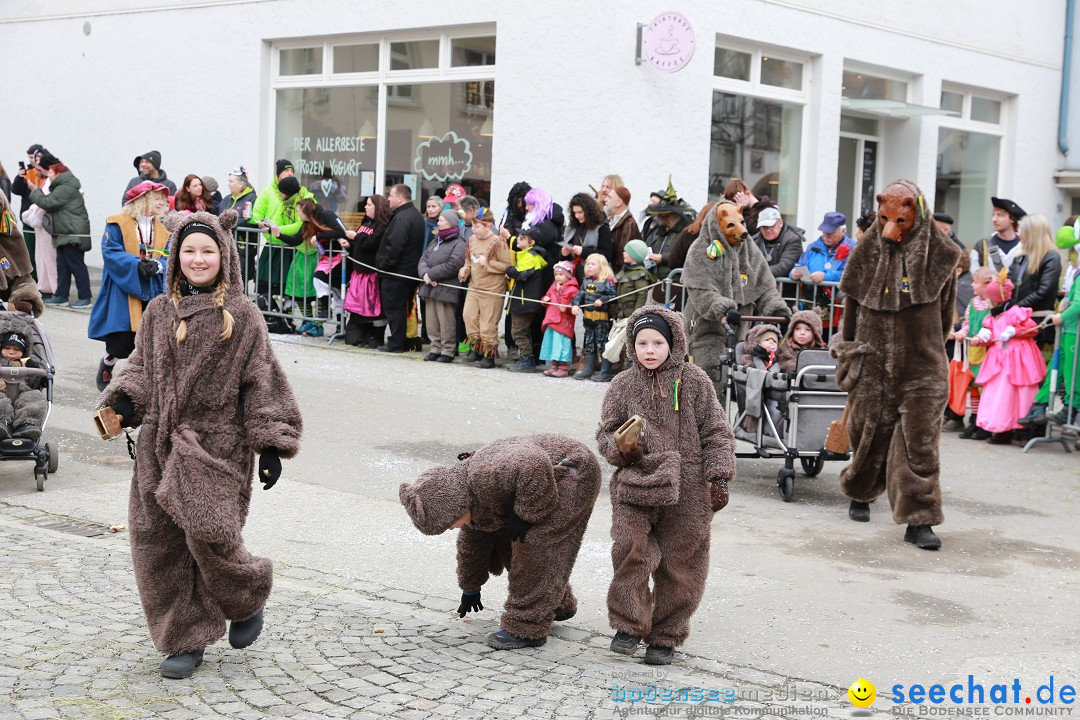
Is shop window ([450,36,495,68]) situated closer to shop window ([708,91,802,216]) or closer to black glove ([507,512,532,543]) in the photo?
shop window ([708,91,802,216])

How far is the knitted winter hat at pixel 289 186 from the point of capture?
611 inches

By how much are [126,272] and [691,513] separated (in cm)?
609

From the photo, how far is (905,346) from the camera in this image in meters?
7.93

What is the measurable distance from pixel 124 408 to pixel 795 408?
16.9 feet

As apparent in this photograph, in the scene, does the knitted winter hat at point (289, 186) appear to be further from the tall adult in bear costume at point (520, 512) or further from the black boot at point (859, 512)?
the tall adult in bear costume at point (520, 512)

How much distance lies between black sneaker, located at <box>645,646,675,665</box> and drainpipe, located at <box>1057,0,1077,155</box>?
1787 centimetres

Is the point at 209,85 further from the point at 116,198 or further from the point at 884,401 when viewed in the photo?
the point at 884,401

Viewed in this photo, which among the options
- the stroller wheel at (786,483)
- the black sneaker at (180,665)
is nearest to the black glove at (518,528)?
the black sneaker at (180,665)

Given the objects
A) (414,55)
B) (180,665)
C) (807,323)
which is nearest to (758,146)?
(414,55)

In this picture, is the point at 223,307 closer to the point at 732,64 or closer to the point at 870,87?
the point at 732,64

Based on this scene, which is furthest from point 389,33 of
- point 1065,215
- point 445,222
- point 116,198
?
point 1065,215

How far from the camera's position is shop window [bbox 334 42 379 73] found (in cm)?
1822

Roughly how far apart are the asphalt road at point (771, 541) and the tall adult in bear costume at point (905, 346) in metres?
0.40

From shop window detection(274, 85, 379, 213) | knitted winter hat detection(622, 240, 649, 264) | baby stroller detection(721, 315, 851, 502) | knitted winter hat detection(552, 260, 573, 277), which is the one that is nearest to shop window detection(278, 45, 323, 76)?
shop window detection(274, 85, 379, 213)
